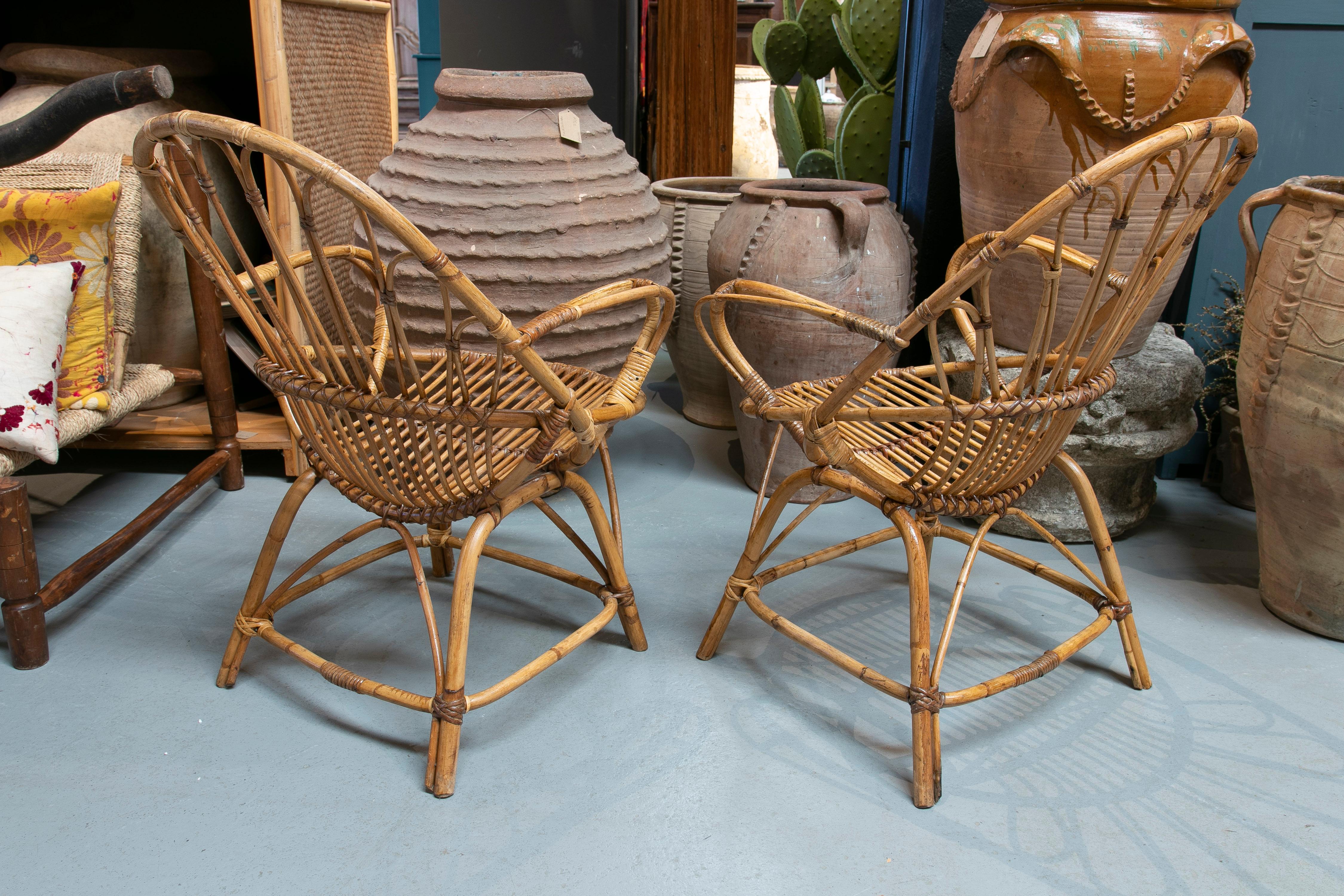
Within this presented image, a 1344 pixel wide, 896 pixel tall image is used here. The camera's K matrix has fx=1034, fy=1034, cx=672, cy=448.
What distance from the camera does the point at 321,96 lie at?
2594 millimetres

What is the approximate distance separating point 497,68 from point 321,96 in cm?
170

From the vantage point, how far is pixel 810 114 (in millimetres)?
4148

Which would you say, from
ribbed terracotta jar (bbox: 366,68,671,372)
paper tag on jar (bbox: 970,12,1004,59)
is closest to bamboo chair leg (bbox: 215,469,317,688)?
ribbed terracotta jar (bbox: 366,68,671,372)

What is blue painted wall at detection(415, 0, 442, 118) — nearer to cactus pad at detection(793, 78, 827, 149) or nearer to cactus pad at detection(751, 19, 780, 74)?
cactus pad at detection(751, 19, 780, 74)

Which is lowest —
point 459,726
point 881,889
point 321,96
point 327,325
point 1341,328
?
point 881,889

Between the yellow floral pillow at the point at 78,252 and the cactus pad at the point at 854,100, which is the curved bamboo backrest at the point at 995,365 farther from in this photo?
the cactus pad at the point at 854,100

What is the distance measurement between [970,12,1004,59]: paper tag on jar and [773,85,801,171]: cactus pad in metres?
1.91

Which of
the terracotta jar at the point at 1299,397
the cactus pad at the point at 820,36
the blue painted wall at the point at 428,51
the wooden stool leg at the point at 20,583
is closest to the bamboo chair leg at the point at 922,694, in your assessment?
the terracotta jar at the point at 1299,397

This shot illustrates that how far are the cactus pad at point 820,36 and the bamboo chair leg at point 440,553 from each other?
253cm

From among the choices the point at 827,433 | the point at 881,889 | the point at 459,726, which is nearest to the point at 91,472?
the point at 459,726

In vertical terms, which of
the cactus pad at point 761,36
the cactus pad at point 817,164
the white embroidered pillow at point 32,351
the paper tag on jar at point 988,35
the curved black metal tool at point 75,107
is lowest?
the white embroidered pillow at point 32,351

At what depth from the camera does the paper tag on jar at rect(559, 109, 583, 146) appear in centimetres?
215

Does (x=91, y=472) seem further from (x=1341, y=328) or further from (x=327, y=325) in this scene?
(x=1341, y=328)

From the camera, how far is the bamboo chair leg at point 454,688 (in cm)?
148
